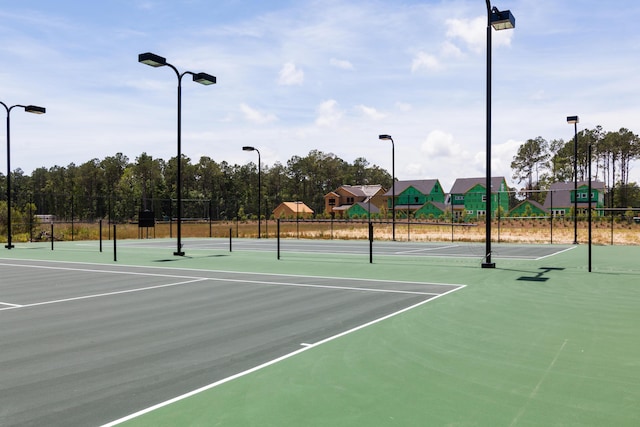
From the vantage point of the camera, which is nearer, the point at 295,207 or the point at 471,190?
the point at 471,190

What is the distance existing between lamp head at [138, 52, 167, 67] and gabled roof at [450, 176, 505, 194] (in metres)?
64.5

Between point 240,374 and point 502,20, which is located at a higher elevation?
point 502,20

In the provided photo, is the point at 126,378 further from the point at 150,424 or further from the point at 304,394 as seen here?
the point at 304,394

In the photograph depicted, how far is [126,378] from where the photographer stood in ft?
16.2

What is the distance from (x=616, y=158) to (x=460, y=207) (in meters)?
28.2

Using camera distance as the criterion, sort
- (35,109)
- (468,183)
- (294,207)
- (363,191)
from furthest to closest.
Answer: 1. (363,191)
2. (294,207)
3. (468,183)
4. (35,109)

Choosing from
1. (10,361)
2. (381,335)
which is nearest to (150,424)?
(10,361)

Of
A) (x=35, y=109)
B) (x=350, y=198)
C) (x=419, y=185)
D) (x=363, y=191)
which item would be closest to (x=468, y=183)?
(x=419, y=185)

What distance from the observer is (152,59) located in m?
17.1

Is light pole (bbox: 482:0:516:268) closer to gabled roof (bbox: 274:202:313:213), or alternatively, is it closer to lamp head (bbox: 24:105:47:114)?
lamp head (bbox: 24:105:47:114)

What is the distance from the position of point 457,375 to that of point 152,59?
51.4ft

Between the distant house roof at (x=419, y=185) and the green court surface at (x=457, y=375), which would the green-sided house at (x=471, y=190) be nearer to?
the distant house roof at (x=419, y=185)

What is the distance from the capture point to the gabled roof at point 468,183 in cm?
7675

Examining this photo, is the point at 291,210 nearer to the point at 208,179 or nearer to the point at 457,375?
the point at 208,179
